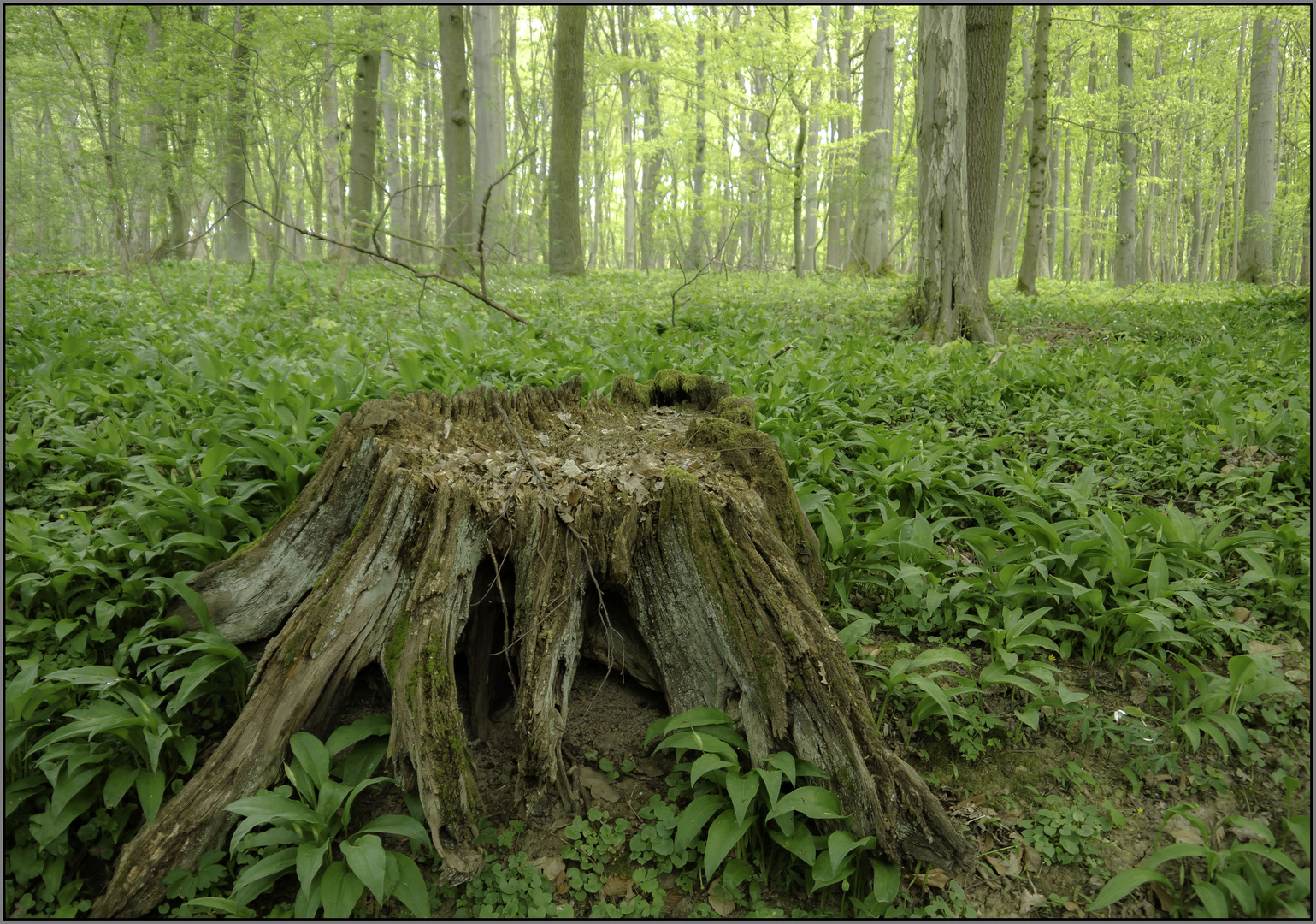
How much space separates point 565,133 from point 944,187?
7.69m

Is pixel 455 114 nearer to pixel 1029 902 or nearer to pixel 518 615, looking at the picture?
pixel 518 615

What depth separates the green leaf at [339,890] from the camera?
5.94 ft

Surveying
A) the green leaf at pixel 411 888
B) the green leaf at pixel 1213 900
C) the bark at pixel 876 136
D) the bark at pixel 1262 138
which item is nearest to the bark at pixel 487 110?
the bark at pixel 876 136

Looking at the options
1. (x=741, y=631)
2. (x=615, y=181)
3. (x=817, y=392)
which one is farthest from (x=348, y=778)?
(x=615, y=181)

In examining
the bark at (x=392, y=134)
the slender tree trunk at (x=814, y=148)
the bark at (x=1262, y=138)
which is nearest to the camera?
the bark at (x=1262, y=138)

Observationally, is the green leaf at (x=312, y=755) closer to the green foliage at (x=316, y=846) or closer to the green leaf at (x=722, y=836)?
the green foliage at (x=316, y=846)

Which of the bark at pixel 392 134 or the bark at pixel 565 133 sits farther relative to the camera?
the bark at pixel 392 134

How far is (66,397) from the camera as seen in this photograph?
3.70 m

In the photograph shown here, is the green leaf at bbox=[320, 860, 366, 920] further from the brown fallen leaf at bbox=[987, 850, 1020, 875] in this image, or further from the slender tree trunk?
the slender tree trunk

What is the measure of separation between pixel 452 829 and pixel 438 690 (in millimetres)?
400

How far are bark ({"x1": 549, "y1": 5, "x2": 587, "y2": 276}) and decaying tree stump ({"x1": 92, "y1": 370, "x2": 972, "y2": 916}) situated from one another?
1005 cm

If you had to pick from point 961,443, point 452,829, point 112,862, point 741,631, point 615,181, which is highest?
point 615,181

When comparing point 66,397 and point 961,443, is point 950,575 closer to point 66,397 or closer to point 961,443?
point 961,443

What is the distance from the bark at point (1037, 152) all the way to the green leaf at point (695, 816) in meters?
11.4
